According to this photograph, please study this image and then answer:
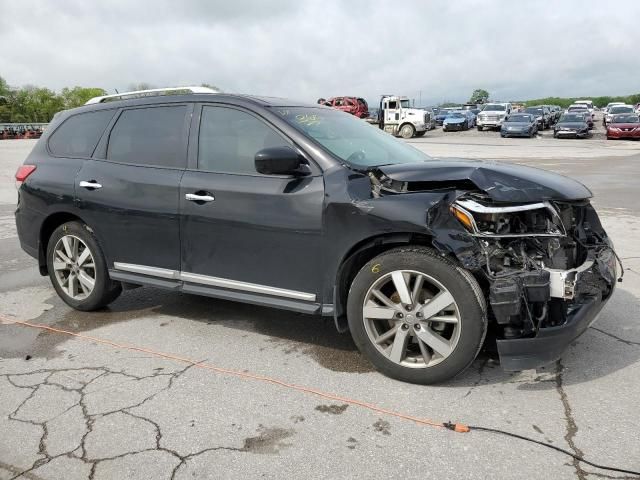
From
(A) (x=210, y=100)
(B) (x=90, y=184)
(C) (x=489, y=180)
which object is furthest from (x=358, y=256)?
(B) (x=90, y=184)

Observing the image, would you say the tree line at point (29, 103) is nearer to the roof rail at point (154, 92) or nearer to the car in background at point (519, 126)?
the car in background at point (519, 126)

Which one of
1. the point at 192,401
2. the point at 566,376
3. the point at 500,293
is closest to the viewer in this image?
the point at 500,293

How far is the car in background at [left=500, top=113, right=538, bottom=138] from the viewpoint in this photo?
36.8m

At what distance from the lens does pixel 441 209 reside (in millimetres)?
3213

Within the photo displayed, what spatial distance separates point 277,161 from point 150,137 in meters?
1.46

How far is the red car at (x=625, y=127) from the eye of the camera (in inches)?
1321

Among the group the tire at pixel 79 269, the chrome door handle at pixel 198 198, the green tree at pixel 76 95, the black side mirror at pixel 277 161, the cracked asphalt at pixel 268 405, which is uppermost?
the green tree at pixel 76 95

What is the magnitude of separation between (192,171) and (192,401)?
5.57 ft

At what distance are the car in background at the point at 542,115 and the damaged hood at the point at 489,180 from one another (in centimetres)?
4122

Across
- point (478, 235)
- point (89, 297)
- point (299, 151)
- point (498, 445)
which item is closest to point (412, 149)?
point (299, 151)

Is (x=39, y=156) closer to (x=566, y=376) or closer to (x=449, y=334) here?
(x=449, y=334)

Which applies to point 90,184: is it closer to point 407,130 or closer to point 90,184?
point 90,184

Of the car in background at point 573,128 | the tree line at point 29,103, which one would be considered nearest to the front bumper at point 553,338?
the car in background at point 573,128

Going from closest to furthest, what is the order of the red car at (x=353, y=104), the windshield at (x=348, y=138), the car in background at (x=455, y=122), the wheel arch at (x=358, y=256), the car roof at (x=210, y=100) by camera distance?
the wheel arch at (x=358, y=256), the windshield at (x=348, y=138), the car roof at (x=210, y=100), the red car at (x=353, y=104), the car in background at (x=455, y=122)
